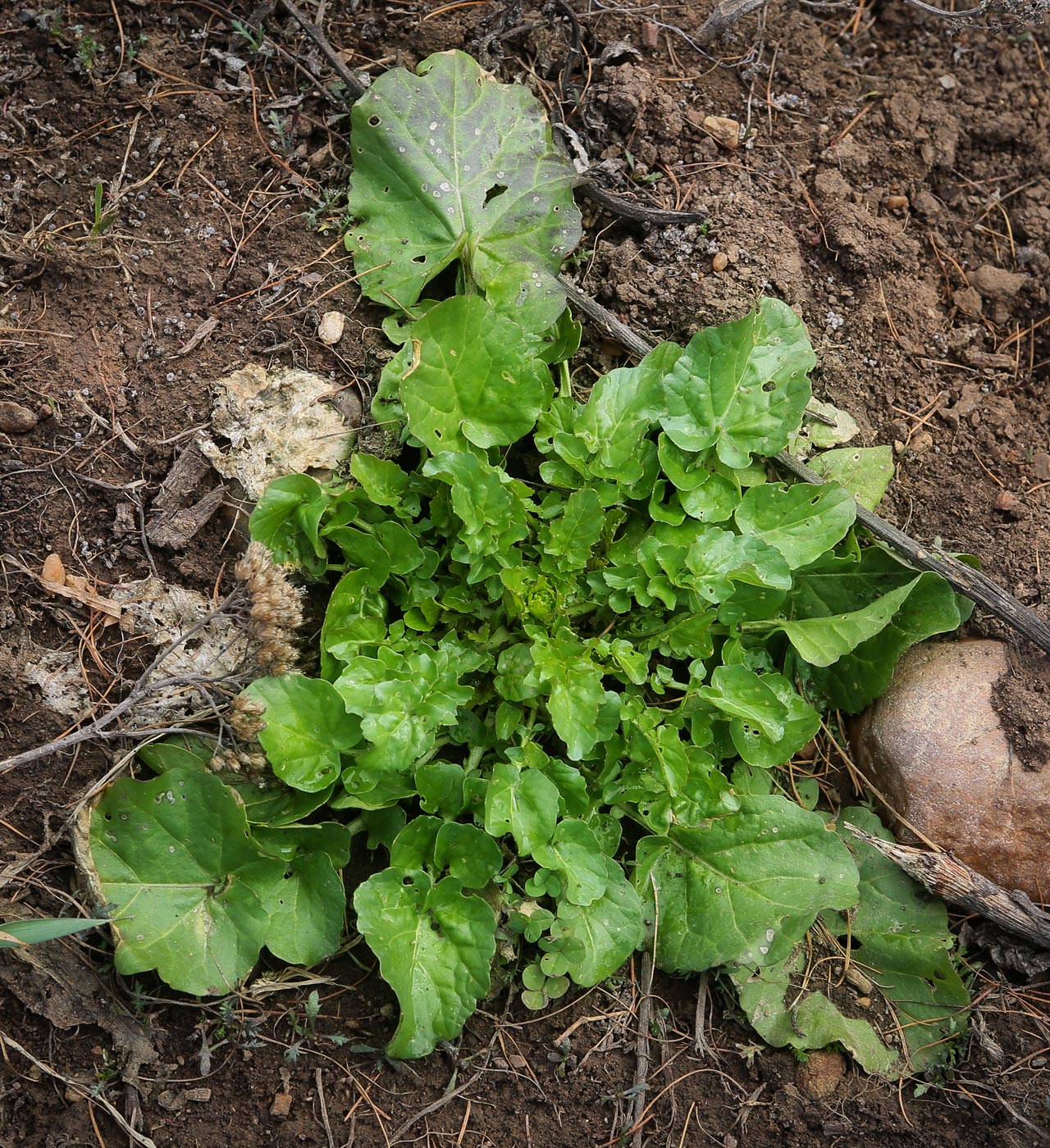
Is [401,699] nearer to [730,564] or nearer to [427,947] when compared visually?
[427,947]

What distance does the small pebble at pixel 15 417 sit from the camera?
93.1 inches

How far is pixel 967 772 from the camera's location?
2553 mm

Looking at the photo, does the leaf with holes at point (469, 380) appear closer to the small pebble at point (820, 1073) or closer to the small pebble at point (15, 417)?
the small pebble at point (15, 417)

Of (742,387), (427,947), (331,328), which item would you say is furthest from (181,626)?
(742,387)

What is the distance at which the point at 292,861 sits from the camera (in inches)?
93.2

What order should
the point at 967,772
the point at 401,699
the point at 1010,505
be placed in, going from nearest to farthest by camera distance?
the point at 401,699
the point at 967,772
the point at 1010,505

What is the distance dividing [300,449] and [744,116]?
1.81m

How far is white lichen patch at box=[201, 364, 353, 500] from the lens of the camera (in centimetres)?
247

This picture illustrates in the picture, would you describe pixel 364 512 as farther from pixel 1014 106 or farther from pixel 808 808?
pixel 1014 106

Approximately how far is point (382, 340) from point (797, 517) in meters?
1.29

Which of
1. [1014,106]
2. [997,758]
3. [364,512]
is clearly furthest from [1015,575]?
[364,512]

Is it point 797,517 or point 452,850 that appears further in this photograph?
point 797,517

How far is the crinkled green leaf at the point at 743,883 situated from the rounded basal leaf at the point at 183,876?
40.5 inches

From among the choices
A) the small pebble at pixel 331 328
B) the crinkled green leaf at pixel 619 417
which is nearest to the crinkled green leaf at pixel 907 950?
the crinkled green leaf at pixel 619 417
